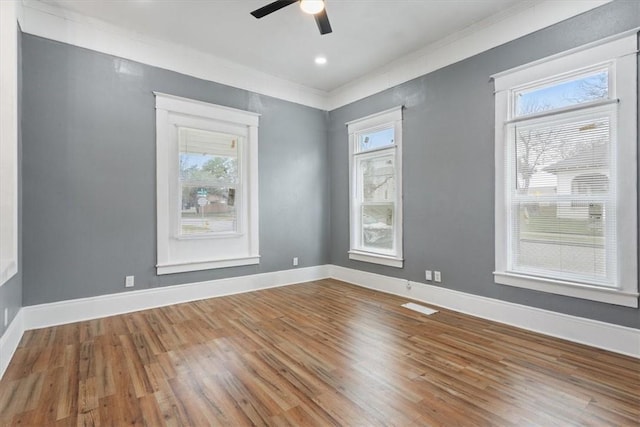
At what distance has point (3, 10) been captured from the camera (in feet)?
8.22

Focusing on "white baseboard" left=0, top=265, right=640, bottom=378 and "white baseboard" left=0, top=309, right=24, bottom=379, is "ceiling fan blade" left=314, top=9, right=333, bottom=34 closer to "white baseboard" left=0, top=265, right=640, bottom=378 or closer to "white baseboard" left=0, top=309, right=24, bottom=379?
"white baseboard" left=0, top=265, right=640, bottom=378

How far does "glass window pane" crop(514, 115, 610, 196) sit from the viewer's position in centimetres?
279

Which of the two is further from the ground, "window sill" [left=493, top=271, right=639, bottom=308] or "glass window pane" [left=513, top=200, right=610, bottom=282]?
"glass window pane" [left=513, top=200, right=610, bottom=282]

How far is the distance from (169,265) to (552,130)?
180 inches

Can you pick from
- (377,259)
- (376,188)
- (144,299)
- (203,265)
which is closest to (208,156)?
(203,265)

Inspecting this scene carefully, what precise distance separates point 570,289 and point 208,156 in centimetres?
445

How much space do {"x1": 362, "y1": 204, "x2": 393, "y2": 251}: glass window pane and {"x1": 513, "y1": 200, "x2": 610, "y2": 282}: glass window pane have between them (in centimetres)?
176

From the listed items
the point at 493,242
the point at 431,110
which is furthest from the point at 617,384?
the point at 431,110

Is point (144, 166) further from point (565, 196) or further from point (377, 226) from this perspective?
point (565, 196)

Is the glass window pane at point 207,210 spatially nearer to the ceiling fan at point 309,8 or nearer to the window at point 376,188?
the window at point 376,188

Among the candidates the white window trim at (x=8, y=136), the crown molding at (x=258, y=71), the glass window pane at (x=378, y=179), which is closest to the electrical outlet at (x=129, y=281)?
the white window trim at (x=8, y=136)

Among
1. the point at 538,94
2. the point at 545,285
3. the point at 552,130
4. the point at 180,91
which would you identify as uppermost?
the point at 180,91

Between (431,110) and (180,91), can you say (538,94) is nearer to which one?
(431,110)

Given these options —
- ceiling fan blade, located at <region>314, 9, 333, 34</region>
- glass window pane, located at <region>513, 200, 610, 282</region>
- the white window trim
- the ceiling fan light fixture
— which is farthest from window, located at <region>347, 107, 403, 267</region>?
the white window trim
